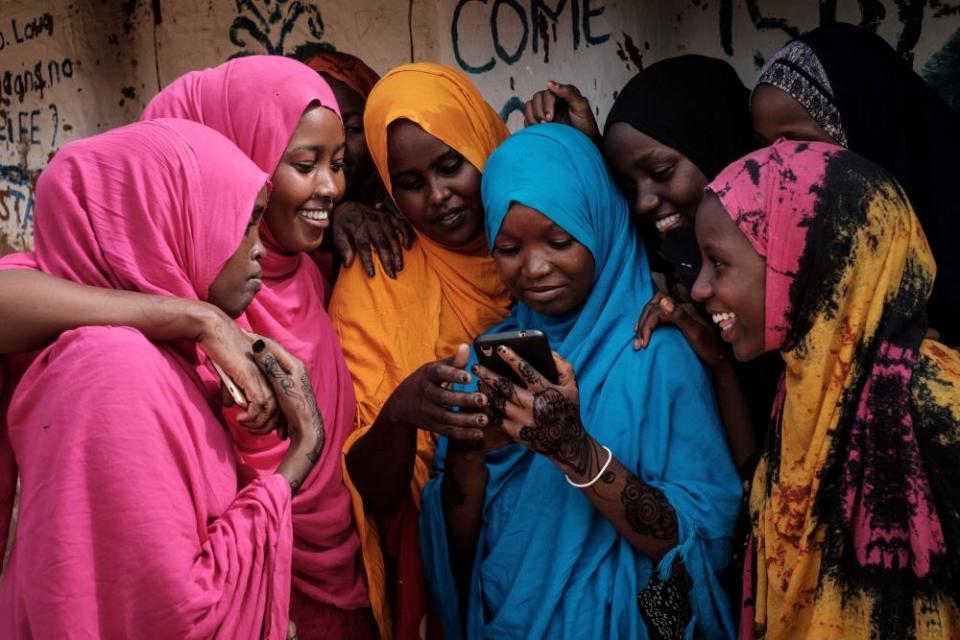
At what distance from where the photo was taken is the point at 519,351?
2.16 metres

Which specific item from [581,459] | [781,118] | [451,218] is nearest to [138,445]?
[581,459]

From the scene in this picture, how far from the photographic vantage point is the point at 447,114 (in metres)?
2.91

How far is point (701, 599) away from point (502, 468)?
64 centimetres

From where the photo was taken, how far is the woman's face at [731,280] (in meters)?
2.02

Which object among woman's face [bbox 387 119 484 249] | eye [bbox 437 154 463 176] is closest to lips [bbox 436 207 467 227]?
woman's face [bbox 387 119 484 249]

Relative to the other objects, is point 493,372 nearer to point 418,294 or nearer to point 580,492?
point 580,492

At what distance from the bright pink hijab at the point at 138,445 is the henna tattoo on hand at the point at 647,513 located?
0.83 meters

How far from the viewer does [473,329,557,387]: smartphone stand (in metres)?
2.13

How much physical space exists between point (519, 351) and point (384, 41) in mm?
2627

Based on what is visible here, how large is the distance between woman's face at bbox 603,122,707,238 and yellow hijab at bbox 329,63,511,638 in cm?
50

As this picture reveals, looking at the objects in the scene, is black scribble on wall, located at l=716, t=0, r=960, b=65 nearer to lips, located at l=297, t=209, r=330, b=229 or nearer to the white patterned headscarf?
the white patterned headscarf

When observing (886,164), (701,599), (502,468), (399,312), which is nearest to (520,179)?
(399,312)

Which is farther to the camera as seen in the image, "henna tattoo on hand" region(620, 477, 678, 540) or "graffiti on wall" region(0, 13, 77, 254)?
"graffiti on wall" region(0, 13, 77, 254)

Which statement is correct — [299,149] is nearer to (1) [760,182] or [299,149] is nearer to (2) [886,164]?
(1) [760,182]
